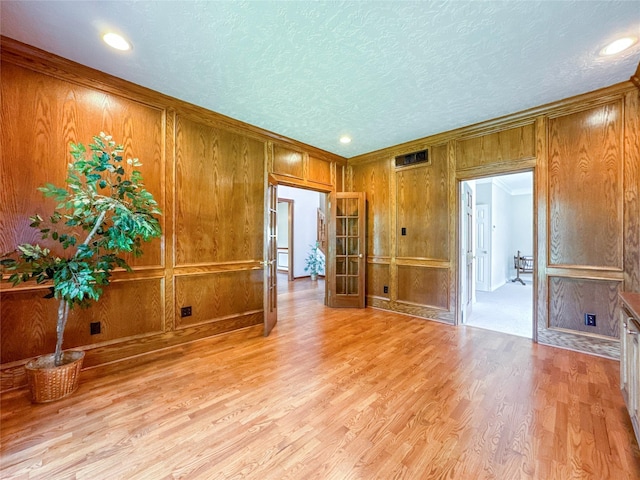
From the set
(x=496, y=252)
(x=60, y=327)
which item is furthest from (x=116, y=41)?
(x=496, y=252)

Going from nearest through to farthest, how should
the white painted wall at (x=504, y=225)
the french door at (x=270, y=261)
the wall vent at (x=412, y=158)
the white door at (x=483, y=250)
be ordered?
the french door at (x=270, y=261) → the wall vent at (x=412, y=158) → the white door at (x=483, y=250) → the white painted wall at (x=504, y=225)

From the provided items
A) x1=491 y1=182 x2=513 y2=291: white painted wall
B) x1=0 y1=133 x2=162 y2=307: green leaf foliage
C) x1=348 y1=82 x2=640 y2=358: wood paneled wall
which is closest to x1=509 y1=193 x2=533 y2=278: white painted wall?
x1=491 y1=182 x2=513 y2=291: white painted wall

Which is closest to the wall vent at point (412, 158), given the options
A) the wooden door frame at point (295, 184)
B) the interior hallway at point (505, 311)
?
the wooden door frame at point (295, 184)

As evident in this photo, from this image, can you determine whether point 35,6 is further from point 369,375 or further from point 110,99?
point 369,375

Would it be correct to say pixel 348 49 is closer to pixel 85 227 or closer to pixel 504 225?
pixel 85 227

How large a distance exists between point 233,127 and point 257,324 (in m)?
2.57

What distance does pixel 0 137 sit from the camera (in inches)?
80.7

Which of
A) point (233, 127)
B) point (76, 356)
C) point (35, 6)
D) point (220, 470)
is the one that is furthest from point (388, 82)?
point (76, 356)

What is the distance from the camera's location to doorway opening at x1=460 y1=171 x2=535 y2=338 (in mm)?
3867

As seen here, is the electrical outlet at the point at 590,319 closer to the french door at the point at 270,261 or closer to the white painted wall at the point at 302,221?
the french door at the point at 270,261

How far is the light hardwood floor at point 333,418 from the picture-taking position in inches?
55.1

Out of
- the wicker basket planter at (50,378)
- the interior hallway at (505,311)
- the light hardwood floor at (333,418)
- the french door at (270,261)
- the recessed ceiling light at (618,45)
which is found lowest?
the light hardwood floor at (333,418)

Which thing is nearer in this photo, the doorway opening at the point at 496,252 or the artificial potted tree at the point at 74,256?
the artificial potted tree at the point at 74,256

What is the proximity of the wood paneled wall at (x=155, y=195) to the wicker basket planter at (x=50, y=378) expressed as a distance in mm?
270
